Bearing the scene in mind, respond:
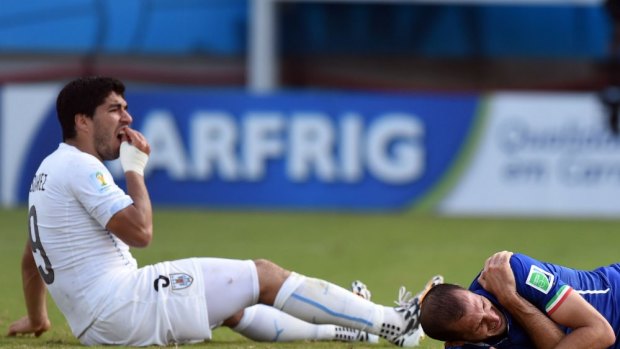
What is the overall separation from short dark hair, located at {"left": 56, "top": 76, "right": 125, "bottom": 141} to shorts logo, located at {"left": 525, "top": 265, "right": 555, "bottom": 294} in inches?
99.8

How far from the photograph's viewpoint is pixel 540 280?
264 inches

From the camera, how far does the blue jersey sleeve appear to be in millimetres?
6691

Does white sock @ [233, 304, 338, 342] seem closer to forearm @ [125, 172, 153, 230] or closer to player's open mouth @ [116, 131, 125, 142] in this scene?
forearm @ [125, 172, 153, 230]

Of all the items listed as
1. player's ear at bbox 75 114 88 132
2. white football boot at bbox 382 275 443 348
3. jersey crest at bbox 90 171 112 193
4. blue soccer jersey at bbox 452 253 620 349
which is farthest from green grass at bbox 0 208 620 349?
blue soccer jersey at bbox 452 253 620 349

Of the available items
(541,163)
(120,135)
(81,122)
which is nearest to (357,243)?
(541,163)

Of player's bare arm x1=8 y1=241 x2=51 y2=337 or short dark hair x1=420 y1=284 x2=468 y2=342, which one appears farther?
player's bare arm x1=8 y1=241 x2=51 y2=337

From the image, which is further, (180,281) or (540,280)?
(180,281)

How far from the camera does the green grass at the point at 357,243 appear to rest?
11.7m

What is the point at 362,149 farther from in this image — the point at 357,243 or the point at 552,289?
the point at 552,289

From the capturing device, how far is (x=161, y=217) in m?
17.6

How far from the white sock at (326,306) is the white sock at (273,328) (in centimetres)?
41

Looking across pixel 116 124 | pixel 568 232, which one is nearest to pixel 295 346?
pixel 116 124

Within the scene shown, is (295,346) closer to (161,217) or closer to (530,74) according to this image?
(161,217)

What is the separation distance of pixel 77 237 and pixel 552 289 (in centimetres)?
257
